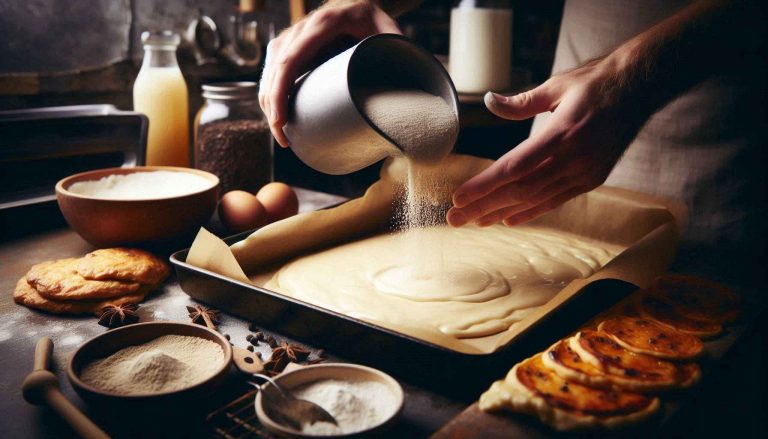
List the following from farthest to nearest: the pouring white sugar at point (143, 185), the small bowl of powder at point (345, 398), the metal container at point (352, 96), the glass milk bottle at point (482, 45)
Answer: the glass milk bottle at point (482, 45) < the pouring white sugar at point (143, 185) < the metal container at point (352, 96) < the small bowl of powder at point (345, 398)

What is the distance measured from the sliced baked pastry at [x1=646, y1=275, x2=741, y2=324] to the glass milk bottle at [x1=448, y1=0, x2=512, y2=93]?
1.41 metres

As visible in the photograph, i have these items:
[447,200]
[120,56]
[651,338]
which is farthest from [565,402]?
[120,56]

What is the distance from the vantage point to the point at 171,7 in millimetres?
2500

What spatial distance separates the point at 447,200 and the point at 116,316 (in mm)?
1101

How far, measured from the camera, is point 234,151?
1.89 meters

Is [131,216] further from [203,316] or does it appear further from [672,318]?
[672,318]

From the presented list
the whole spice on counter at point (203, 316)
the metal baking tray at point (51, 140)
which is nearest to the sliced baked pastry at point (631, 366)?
the whole spice on counter at point (203, 316)

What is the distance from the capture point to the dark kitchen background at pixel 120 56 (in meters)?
2.07

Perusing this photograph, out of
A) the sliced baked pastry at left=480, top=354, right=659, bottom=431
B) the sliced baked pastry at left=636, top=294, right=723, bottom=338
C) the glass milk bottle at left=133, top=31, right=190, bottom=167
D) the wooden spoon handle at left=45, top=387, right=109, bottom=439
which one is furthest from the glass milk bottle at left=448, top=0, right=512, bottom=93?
the wooden spoon handle at left=45, top=387, right=109, bottom=439

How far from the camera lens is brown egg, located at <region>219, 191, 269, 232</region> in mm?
1697

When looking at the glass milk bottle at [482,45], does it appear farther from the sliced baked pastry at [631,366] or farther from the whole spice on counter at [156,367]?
the whole spice on counter at [156,367]

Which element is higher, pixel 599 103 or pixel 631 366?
pixel 599 103

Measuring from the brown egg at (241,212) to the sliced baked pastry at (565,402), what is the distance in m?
0.96

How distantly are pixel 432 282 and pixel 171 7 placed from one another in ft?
5.68
